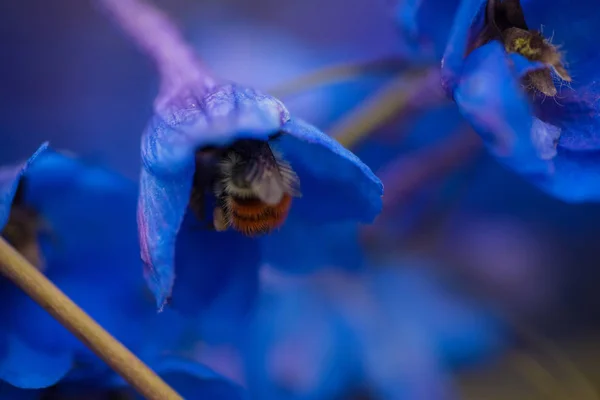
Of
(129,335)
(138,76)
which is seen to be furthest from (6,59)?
(129,335)

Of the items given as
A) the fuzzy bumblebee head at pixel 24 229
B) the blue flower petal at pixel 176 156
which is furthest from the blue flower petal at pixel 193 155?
the fuzzy bumblebee head at pixel 24 229

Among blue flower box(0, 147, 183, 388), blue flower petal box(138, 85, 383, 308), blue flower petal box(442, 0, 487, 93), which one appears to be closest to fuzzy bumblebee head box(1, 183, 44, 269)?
blue flower box(0, 147, 183, 388)

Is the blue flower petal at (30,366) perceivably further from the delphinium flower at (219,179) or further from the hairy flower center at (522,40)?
the hairy flower center at (522,40)

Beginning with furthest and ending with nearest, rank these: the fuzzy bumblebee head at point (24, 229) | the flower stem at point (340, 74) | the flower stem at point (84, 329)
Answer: the flower stem at point (340, 74) < the fuzzy bumblebee head at point (24, 229) < the flower stem at point (84, 329)

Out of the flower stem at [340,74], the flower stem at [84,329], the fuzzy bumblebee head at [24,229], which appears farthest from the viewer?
the flower stem at [340,74]

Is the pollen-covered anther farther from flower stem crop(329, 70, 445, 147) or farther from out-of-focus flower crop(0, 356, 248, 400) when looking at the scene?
out-of-focus flower crop(0, 356, 248, 400)

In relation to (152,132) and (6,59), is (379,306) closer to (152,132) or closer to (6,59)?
(152,132)
